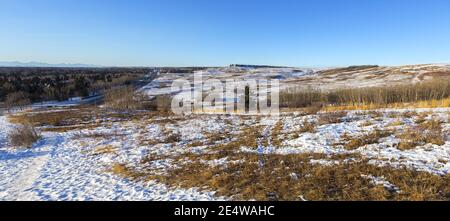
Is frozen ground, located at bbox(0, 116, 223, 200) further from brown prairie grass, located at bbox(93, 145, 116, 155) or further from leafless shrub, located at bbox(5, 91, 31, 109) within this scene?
leafless shrub, located at bbox(5, 91, 31, 109)

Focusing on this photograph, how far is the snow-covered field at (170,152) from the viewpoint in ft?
26.6

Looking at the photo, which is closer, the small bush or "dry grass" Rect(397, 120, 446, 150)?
"dry grass" Rect(397, 120, 446, 150)

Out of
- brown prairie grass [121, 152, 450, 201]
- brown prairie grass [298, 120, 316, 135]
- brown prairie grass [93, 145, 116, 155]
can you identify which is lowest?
brown prairie grass [93, 145, 116, 155]

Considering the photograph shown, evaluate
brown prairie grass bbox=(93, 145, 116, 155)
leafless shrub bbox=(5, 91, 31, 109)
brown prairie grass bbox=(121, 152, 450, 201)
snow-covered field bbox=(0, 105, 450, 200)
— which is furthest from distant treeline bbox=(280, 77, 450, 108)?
leafless shrub bbox=(5, 91, 31, 109)

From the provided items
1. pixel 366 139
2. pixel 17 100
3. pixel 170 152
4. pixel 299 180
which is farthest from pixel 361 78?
pixel 17 100

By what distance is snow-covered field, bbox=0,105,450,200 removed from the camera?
8102 millimetres

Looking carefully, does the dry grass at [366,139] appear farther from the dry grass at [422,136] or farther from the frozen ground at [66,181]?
the frozen ground at [66,181]

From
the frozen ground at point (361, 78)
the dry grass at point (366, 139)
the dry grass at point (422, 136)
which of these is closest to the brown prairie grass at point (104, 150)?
the dry grass at point (366, 139)

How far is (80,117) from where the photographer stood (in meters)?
26.6

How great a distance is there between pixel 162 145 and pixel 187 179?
5.31 meters

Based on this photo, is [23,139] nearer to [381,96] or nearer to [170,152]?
[170,152]

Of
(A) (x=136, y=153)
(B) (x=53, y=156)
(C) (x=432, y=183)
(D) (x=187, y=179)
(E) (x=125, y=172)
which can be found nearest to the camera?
(C) (x=432, y=183)
